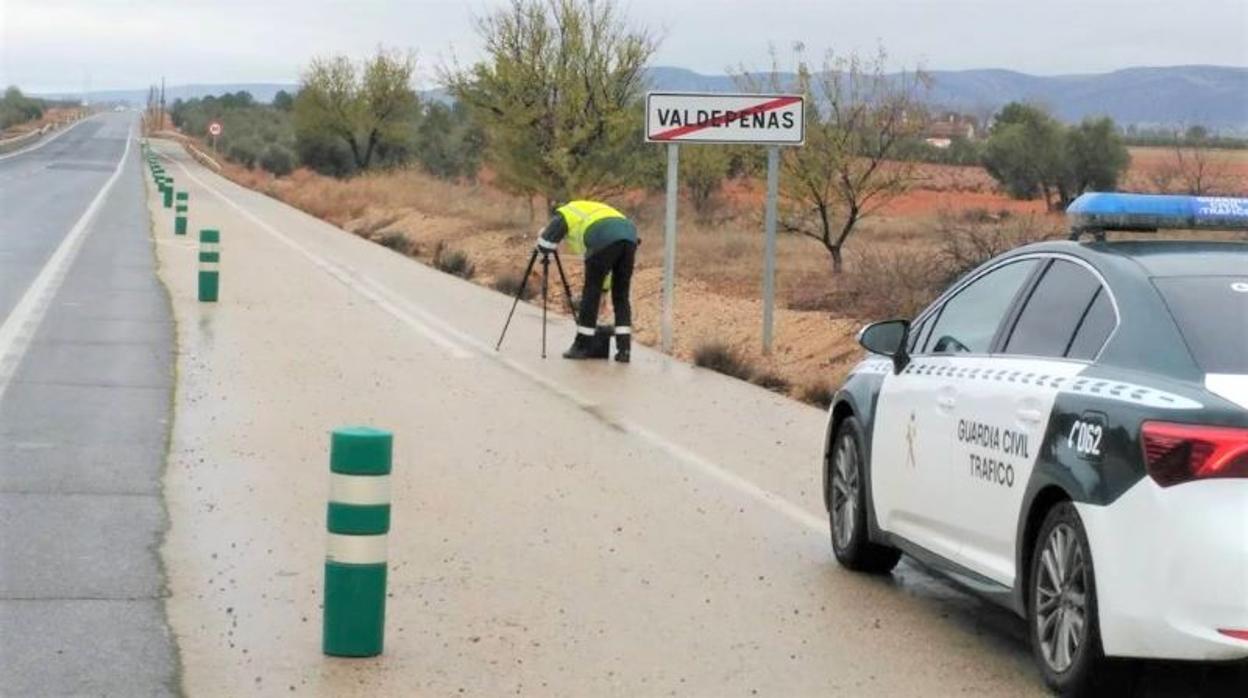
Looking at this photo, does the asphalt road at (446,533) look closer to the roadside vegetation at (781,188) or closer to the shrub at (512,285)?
the roadside vegetation at (781,188)

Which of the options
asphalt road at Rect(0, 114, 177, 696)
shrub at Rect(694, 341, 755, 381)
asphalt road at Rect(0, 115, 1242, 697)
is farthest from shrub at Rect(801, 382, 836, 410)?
asphalt road at Rect(0, 114, 177, 696)

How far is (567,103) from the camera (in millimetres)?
43969

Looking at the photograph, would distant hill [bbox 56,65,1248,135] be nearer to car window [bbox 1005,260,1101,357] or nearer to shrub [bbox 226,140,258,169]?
car window [bbox 1005,260,1101,357]

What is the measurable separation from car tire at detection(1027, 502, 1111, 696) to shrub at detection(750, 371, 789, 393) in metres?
11.0

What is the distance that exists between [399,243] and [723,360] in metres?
25.0

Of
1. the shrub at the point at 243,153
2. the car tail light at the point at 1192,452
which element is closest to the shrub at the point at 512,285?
the car tail light at the point at 1192,452

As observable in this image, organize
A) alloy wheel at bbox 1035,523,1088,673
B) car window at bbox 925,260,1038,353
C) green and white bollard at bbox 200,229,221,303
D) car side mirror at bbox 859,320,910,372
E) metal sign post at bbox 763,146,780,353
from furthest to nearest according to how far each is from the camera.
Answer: green and white bollard at bbox 200,229,221,303 < metal sign post at bbox 763,146,780,353 < car side mirror at bbox 859,320,910,372 < car window at bbox 925,260,1038,353 < alloy wheel at bbox 1035,523,1088,673

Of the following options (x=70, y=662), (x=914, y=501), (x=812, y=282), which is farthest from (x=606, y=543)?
(x=812, y=282)

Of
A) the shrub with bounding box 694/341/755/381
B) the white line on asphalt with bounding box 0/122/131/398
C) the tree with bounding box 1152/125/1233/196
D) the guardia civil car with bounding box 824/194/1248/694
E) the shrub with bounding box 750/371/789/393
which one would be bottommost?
the shrub with bounding box 750/371/789/393

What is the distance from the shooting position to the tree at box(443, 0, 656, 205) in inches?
1721

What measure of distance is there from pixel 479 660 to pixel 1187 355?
2807 mm

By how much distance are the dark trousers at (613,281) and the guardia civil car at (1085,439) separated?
10263 mm

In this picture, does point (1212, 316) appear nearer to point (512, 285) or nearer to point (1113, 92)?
point (512, 285)

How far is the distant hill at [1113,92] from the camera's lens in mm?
36625
